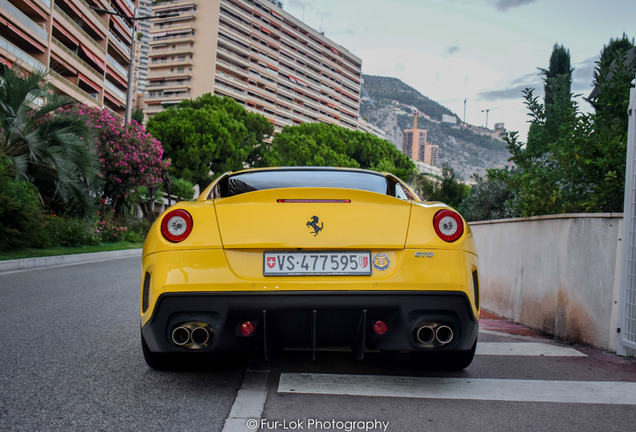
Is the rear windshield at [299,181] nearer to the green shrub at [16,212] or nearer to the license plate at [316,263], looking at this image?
the license plate at [316,263]

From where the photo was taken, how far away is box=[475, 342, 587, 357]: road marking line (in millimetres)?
4477

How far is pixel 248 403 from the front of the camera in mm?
2947

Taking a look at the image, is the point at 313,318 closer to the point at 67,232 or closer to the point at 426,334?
the point at 426,334

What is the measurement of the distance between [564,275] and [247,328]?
131 inches

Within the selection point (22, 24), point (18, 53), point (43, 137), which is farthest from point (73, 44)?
point (43, 137)

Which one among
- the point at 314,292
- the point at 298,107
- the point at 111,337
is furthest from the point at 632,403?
the point at 298,107

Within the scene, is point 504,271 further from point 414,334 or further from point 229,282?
point 229,282

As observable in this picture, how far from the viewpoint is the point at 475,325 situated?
3.15 metres

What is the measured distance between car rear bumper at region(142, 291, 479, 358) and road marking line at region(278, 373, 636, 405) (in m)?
0.31

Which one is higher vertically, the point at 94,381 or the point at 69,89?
the point at 69,89

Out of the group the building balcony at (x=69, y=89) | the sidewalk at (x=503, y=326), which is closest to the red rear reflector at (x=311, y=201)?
the sidewalk at (x=503, y=326)

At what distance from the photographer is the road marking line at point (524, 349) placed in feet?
14.7

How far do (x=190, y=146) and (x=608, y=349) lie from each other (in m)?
41.3

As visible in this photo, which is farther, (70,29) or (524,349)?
(70,29)
